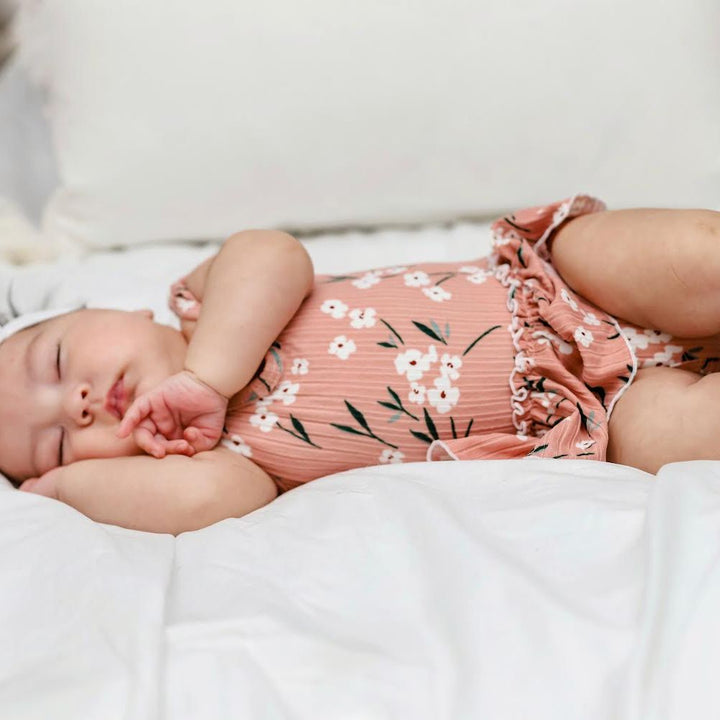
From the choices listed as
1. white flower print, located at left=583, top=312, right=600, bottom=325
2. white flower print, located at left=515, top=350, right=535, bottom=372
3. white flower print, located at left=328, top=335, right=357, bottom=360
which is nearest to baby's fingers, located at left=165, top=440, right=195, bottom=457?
white flower print, located at left=328, top=335, right=357, bottom=360

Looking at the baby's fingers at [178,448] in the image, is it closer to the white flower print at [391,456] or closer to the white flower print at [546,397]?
the white flower print at [391,456]

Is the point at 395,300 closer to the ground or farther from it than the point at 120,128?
closer to the ground

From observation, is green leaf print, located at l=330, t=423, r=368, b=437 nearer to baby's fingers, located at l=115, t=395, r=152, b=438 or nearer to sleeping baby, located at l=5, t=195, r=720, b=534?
sleeping baby, located at l=5, t=195, r=720, b=534

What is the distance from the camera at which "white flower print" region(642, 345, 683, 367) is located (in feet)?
3.28

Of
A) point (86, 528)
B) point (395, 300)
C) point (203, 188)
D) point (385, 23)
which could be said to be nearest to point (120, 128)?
point (203, 188)

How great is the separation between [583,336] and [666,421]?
5.8 inches

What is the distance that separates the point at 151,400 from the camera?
3.08 ft

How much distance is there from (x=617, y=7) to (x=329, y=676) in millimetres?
1061

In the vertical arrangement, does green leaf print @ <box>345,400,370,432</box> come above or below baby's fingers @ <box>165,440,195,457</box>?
above

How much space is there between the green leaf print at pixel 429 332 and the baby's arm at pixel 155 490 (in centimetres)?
29

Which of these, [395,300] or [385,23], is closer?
[395,300]

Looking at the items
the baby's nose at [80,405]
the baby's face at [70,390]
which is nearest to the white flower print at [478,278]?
the baby's face at [70,390]

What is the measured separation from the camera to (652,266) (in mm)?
937

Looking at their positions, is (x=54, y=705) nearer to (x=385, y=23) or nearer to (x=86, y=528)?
(x=86, y=528)
